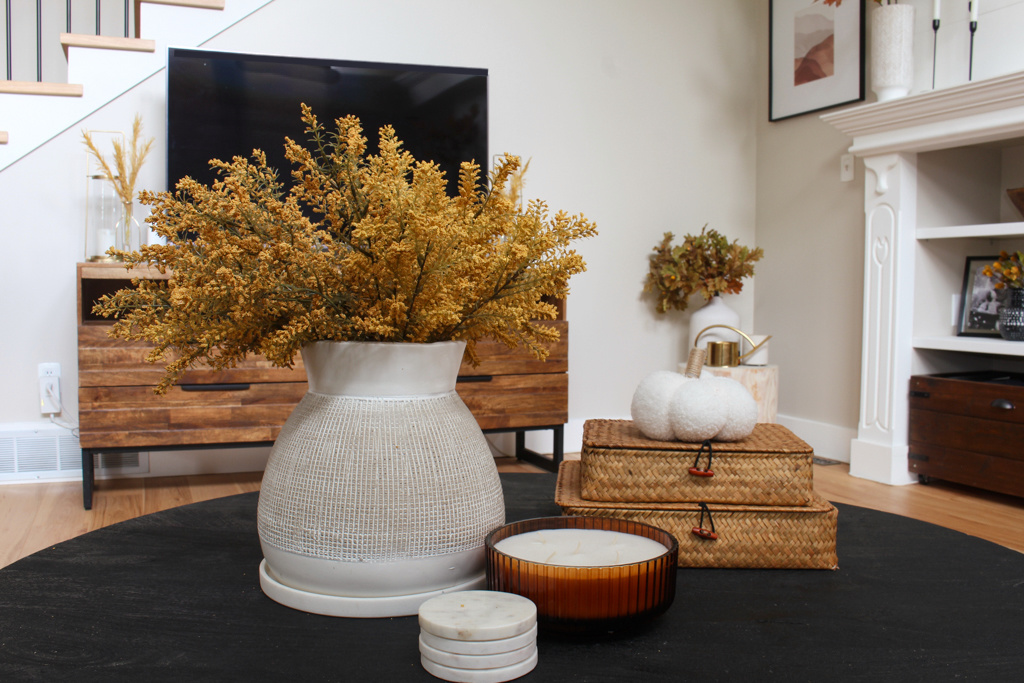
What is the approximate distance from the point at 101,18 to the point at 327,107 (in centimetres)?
167

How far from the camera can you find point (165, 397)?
2512mm

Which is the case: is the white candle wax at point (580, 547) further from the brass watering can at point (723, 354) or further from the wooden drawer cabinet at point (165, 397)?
the brass watering can at point (723, 354)

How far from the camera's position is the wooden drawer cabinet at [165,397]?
2.49 meters

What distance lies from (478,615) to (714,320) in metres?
3.06

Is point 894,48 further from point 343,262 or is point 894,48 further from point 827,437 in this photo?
point 343,262

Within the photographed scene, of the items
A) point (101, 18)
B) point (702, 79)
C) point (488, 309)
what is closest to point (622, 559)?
point (488, 309)

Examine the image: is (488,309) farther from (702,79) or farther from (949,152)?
(702,79)

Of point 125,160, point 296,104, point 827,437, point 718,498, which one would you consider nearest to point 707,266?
point 827,437

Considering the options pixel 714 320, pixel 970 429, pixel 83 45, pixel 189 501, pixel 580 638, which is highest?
pixel 83 45

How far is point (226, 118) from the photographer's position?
2.83 m

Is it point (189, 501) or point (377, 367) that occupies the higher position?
point (377, 367)

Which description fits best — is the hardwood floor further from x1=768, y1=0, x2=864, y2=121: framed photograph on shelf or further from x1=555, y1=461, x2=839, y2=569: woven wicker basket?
x1=555, y1=461, x2=839, y2=569: woven wicker basket

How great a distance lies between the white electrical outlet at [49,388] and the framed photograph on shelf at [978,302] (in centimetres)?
321

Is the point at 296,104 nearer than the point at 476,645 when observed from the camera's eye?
No
